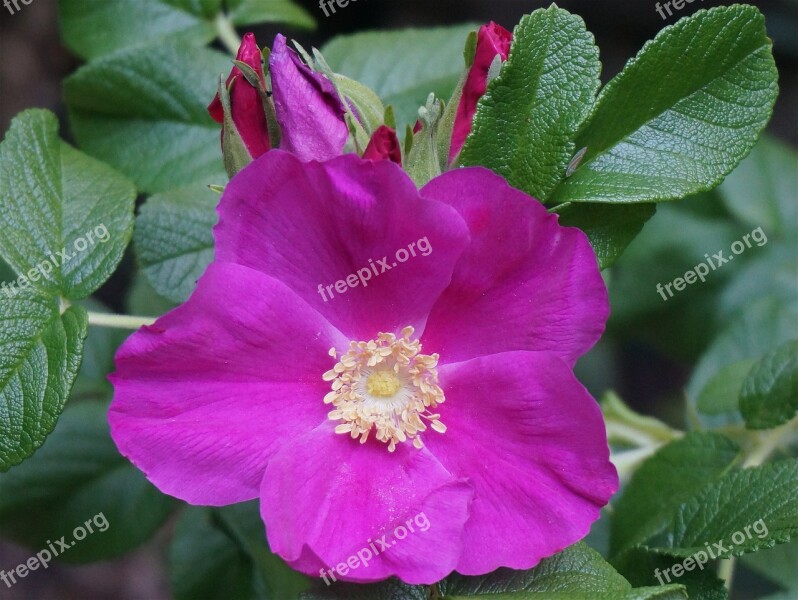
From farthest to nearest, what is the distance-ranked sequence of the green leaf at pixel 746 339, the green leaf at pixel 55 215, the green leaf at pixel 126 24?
the green leaf at pixel 746 339
the green leaf at pixel 126 24
the green leaf at pixel 55 215

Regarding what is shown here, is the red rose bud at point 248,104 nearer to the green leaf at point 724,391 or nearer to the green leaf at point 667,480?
the green leaf at point 667,480

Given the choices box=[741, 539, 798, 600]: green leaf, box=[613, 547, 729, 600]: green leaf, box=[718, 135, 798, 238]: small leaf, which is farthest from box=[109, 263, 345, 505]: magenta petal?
box=[718, 135, 798, 238]: small leaf

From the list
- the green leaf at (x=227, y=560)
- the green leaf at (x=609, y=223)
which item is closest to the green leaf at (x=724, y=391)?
the green leaf at (x=609, y=223)

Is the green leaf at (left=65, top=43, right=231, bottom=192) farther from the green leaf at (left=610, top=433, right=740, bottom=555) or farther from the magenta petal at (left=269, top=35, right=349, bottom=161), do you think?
the green leaf at (left=610, top=433, right=740, bottom=555)

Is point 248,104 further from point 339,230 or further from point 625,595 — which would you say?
point 625,595

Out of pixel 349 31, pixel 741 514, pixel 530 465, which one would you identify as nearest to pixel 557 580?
pixel 530 465
